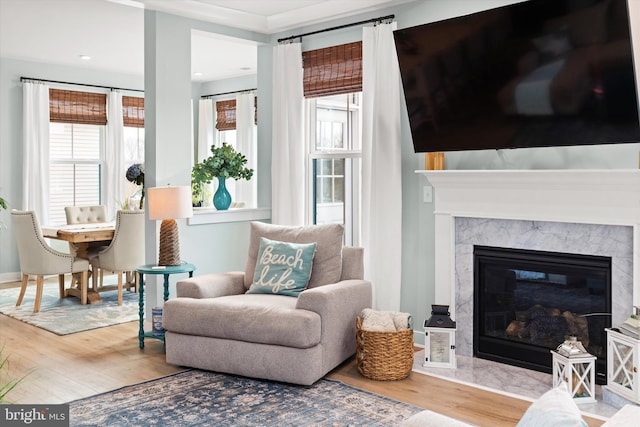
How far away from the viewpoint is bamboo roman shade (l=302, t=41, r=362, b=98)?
4.81 m

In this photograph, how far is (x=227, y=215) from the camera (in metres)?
5.17

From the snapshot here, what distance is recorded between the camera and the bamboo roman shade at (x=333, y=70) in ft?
15.8

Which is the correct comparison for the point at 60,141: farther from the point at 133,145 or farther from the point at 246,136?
the point at 246,136

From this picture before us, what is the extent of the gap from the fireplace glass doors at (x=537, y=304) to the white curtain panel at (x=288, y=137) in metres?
1.73

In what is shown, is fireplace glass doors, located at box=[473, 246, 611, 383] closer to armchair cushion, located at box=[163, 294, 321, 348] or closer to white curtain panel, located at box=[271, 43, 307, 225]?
armchair cushion, located at box=[163, 294, 321, 348]

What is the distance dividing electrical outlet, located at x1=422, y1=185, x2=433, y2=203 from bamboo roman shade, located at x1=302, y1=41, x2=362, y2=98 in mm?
984

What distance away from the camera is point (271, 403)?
328 centimetres

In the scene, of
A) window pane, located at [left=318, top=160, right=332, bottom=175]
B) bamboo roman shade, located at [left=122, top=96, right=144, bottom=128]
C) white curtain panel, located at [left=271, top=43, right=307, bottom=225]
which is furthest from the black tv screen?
bamboo roman shade, located at [left=122, top=96, right=144, bottom=128]

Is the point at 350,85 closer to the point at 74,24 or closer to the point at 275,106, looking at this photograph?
the point at 275,106

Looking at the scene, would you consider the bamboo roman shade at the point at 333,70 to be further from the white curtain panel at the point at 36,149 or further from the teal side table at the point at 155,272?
the white curtain panel at the point at 36,149

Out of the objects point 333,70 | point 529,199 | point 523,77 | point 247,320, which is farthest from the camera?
point 333,70

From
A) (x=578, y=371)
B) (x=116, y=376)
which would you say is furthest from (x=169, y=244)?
(x=578, y=371)

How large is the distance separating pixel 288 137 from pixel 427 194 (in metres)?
1.44

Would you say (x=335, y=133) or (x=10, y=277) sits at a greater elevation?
(x=335, y=133)
